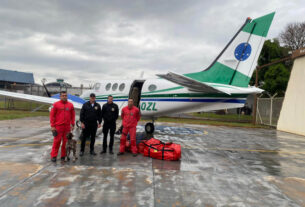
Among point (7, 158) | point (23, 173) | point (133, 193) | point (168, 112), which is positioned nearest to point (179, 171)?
point (133, 193)

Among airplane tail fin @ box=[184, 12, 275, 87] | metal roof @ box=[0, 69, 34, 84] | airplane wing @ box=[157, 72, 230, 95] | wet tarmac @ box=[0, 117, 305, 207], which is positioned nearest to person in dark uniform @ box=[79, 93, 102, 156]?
wet tarmac @ box=[0, 117, 305, 207]

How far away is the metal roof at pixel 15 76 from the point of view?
2825 inches

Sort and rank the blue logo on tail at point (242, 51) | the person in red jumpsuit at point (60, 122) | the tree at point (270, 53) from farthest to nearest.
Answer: the tree at point (270, 53) → the blue logo on tail at point (242, 51) → the person in red jumpsuit at point (60, 122)

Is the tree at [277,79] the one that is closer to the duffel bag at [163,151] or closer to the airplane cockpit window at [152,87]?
the airplane cockpit window at [152,87]

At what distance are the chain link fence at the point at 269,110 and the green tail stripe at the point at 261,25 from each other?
41.3ft

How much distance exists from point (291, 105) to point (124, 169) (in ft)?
59.2

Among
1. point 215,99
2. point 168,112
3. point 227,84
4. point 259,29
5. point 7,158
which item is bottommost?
point 7,158

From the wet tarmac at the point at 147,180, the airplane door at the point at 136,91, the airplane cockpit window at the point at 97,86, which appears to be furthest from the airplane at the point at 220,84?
the wet tarmac at the point at 147,180

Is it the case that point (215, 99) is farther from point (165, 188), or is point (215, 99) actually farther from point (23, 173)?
point (23, 173)

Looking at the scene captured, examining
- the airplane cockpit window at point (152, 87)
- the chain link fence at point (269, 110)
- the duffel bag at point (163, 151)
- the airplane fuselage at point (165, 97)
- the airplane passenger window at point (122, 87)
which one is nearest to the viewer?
the duffel bag at point (163, 151)

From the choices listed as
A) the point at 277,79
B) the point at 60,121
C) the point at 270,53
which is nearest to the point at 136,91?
the point at 60,121

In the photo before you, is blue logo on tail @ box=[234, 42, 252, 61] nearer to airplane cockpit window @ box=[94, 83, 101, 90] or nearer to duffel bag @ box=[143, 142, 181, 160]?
duffel bag @ box=[143, 142, 181, 160]

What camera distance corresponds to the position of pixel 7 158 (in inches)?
274

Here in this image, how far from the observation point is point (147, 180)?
5.45 meters
